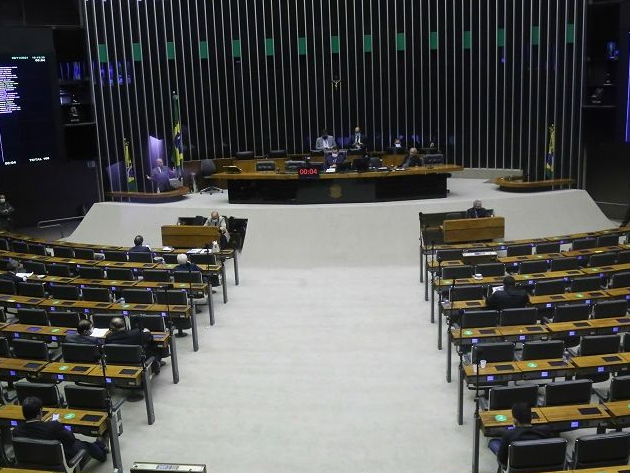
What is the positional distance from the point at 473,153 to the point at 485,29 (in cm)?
325

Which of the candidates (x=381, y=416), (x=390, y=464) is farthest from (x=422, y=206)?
(x=390, y=464)

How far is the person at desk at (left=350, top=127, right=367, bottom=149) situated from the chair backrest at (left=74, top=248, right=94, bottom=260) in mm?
7342

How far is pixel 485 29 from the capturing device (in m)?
18.5

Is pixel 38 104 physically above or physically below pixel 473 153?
above

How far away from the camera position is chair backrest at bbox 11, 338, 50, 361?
825 centimetres

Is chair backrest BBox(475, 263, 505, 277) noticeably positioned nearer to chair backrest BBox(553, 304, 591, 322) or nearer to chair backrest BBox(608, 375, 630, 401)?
chair backrest BBox(553, 304, 591, 322)

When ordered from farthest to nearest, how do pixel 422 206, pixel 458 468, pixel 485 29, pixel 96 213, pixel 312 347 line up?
pixel 485 29, pixel 96 213, pixel 422 206, pixel 312 347, pixel 458 468

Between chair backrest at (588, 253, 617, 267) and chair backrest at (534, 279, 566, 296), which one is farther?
chair backrest at (588, 253, 617, 267)

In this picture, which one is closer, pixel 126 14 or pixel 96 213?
pixel 96 213

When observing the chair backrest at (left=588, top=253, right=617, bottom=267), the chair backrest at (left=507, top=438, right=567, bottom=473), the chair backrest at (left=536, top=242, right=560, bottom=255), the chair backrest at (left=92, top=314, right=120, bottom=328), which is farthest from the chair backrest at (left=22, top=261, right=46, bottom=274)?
the chair backrest at (left=588, top=253, right=617, bottom=267)

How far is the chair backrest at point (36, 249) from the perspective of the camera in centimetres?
1338

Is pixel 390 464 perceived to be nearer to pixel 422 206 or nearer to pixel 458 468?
pixel 458 468

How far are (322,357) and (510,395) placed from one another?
126 inches

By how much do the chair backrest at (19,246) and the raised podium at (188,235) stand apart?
8.63 ft
